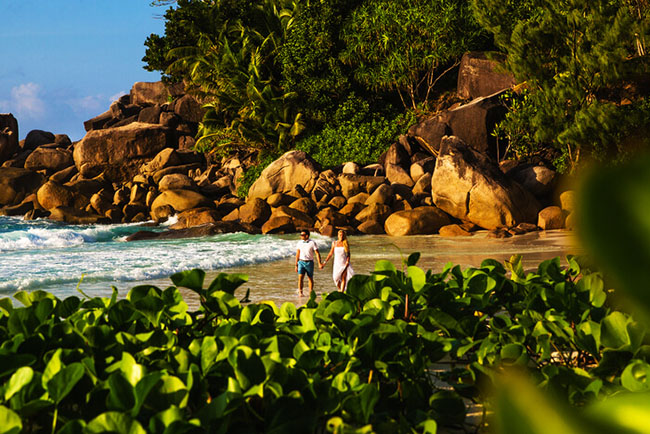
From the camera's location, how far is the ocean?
11.3 metres

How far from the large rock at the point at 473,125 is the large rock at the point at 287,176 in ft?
16.3

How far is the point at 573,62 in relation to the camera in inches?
715

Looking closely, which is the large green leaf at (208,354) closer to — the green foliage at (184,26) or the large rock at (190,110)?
the green foliage at (184,26)

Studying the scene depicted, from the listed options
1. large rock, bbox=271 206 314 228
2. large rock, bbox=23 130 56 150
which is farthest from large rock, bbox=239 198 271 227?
large rock, bbox=23 130 56 150

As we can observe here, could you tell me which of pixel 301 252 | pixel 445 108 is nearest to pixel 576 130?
pixel 445 108

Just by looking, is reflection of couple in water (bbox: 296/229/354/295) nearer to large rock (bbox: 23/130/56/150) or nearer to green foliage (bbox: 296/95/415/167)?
green foliage (bbox: 296/95/415/167)

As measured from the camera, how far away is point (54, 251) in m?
18.3

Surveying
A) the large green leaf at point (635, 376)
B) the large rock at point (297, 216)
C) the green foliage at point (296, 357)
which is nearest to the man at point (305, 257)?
the green foliage at point (296, 357)

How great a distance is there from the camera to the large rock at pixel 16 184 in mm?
34062

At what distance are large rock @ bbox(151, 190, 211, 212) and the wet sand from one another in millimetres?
9468

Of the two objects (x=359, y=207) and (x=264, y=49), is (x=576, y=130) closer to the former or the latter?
(x=359, y=207)

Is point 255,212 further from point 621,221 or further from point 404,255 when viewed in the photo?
point 621,221

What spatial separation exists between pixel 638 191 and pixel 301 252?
30.3ft

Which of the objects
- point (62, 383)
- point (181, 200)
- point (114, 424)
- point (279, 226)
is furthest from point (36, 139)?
point (114, 424)
